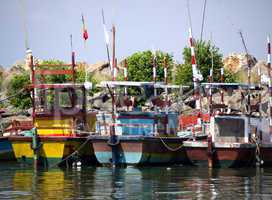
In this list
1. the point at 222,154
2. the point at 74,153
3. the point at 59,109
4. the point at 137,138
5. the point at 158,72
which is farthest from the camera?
the point at 158,72

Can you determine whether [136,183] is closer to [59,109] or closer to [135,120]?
[135,120]

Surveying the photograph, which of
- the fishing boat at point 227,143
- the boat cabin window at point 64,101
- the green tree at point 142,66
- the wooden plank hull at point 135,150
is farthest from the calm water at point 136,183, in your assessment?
the green tree at point 142,66

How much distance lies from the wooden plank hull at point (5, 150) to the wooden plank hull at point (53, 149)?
4.09 metres

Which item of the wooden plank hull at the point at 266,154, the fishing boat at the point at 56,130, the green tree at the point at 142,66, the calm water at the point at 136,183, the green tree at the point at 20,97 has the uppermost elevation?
the green tree at the point at 142,66

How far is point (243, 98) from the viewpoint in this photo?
156 ft

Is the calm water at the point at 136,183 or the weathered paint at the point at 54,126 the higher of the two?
the weathered paint at the point at 54,126

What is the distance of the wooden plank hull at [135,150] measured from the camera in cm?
4456

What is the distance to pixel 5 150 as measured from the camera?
170 feet

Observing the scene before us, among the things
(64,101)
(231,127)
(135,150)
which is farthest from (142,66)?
(135,150)

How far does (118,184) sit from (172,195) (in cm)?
472

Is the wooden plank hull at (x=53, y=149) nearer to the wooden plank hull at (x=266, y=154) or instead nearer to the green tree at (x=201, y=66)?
the wooden plank hull at (x=266, y=154)

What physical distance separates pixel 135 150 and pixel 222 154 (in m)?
4.90

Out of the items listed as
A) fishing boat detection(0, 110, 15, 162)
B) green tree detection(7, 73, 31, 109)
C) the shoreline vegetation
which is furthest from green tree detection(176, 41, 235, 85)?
fishing boat detection(0, 110, 15, 162)

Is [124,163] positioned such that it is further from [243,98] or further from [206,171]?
[243,98]
